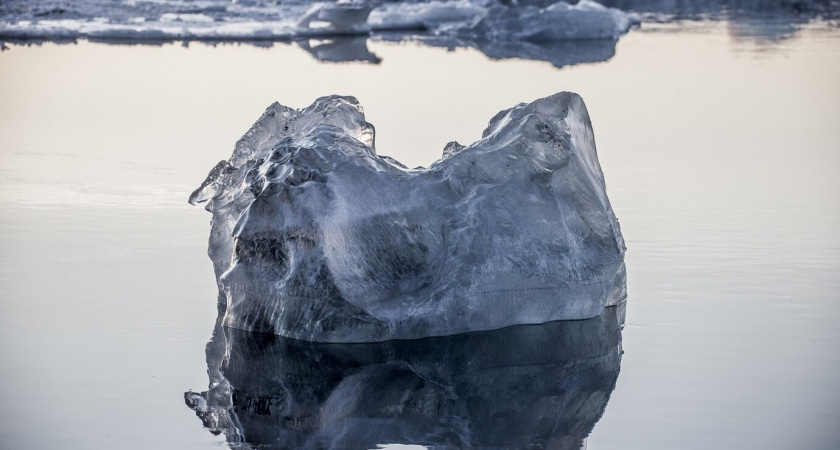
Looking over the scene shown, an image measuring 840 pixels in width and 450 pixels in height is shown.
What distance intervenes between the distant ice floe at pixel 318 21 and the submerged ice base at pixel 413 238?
47.0ft

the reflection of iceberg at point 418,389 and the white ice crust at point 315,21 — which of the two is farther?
the white ice crust at point 315,21

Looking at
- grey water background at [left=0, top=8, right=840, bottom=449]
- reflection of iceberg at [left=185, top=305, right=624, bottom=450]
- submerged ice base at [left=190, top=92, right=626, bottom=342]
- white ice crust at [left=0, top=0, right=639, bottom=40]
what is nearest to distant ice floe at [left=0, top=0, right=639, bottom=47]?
white ice crust at [left=0, top=0, right=639, bottom=40]

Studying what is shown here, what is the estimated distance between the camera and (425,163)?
31.0 feet

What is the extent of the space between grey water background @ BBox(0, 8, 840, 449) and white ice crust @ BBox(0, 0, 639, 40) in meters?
3.27

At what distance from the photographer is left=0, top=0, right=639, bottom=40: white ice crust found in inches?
800

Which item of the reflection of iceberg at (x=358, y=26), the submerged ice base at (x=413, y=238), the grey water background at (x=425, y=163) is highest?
the submerged ice base at (x=413, y=238)

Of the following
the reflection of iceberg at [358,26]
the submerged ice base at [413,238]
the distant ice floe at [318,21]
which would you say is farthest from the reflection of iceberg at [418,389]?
the distant ice floe at [318,21]

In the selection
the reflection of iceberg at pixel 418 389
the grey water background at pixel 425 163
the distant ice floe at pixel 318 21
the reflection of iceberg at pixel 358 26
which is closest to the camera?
the reflection of iceberg at pixel 418 389

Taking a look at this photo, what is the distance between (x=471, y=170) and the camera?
240 inches

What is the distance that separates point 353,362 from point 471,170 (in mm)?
1140

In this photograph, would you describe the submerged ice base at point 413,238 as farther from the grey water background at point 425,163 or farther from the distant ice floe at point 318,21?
the distant ice floe at point 318,21

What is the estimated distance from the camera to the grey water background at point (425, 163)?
4875 mm

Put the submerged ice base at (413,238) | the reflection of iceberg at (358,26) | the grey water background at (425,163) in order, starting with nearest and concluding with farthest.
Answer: the grey water background at (425,163)
the submerged ice base at (413,238)
the reflection of iceberg at (358,26)

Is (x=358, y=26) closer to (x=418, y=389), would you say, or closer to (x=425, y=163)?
(x=425, y=163)
